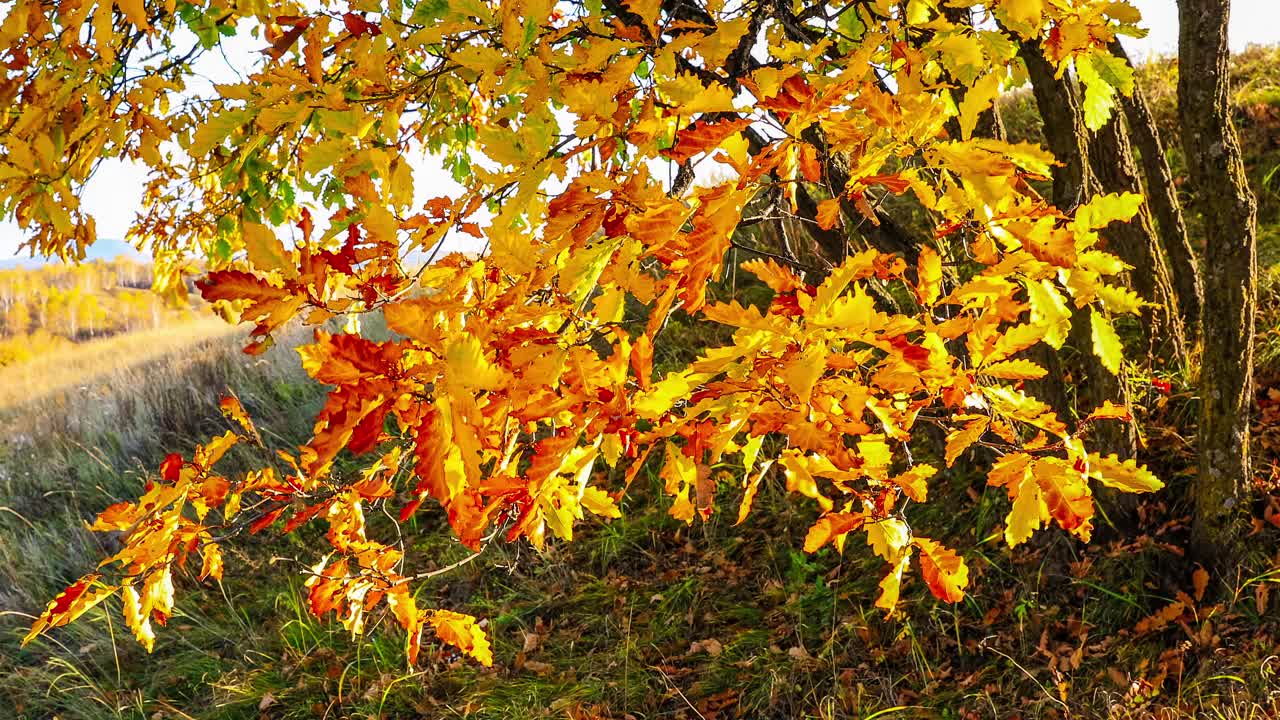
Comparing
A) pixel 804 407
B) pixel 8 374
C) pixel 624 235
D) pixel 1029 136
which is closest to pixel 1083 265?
pixel 804 407

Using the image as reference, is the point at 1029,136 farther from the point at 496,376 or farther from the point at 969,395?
the point at 496,376

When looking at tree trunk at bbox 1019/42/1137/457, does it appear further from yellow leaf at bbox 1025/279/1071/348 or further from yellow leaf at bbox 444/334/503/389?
yellow leaf at bbox 444/334/503/389

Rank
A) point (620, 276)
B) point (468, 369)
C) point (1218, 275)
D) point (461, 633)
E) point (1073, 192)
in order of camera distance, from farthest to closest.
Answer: point (1073, 192) < point (1218, 275) < point (461, 633) < point (620, 276) < point (468, 369)

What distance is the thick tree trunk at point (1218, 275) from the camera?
2.47 meters

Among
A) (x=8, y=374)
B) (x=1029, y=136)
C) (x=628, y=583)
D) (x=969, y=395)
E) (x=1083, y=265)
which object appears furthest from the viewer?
(x=8, y=374)

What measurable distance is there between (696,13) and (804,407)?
1.33 metres

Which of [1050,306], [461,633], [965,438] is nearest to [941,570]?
[965,438]

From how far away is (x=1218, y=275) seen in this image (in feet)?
8.70

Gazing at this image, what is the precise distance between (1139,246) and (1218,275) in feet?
2.28

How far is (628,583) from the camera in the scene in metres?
3.78

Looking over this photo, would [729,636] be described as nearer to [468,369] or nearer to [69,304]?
[468,369]

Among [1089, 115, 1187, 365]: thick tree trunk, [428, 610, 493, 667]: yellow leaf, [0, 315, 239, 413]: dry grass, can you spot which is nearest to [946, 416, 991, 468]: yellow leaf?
[428, 610, 493, 667]: yellow leaf

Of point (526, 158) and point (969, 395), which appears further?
point (969, 395)

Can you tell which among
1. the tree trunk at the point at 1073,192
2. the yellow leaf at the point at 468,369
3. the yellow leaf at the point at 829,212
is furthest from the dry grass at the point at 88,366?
the yellow leaf at the point at 829,212
